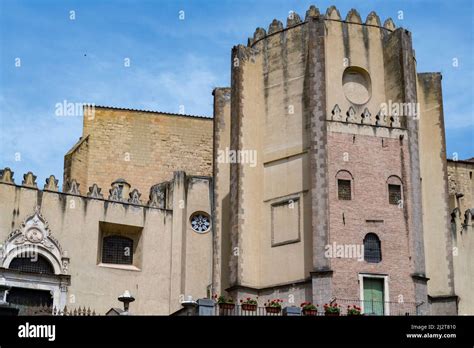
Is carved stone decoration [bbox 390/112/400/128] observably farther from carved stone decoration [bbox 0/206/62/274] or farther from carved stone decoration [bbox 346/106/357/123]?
carved stone decoration [bbox 0/206/62/274]

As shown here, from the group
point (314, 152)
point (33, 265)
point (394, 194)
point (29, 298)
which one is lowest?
point (29, 298)

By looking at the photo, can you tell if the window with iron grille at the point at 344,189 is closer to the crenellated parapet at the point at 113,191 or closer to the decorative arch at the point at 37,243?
the crenellated parapet at the point at 113,191

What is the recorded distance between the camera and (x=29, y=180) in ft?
133

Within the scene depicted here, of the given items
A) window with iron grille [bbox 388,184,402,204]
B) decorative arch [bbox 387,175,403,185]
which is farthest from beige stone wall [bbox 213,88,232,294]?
decorative arch [bbox 387,175,403,185]

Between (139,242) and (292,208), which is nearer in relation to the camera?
(292,208)

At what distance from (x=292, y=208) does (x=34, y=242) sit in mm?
10660

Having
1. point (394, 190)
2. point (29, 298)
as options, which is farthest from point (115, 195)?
point (394, 190)

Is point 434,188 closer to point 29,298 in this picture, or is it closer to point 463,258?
point 463,258

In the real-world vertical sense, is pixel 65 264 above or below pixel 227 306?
above

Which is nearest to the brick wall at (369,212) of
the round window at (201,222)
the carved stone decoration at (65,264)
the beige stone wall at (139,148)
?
the round window at (201,222)

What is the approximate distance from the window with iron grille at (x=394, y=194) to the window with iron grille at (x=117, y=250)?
1146 cm

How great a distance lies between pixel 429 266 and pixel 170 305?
36.9 feet

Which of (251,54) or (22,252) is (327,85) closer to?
(251,54)

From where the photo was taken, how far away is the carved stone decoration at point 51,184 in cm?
4100
